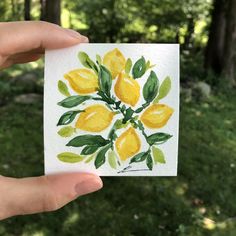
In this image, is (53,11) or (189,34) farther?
(189,34)

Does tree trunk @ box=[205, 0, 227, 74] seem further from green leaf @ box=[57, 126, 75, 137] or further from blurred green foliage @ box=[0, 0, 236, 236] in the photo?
green leaf @ box=[57, 126, 75, 137]

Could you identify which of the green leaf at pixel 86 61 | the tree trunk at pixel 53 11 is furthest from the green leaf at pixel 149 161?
the tree trunk at pixel 53 11

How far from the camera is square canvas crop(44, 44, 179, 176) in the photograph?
1571mm

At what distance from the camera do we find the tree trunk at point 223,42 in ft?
24.4

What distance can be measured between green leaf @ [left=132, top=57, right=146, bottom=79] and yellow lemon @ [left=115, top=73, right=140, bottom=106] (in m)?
0.02

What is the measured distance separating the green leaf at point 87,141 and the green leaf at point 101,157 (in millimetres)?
17

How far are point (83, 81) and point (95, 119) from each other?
0.14m

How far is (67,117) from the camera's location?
159 centimetres

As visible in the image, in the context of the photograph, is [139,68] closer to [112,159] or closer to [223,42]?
[112,159]

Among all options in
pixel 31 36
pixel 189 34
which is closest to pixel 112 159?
pixel 31 36

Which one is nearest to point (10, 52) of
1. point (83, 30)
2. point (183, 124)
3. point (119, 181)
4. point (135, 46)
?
point (135, 46)

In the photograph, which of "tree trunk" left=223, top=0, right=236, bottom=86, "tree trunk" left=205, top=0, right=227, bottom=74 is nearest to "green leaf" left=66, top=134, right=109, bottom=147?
"tree trunk" left=223, top=0, right=236, bottom=86

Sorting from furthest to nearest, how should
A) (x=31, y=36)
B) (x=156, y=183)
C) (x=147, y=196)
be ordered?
(x=156, y=183)
(x=147, y=196)
(x=31, y=36)

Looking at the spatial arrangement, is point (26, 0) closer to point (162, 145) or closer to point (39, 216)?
point (39, 216)
